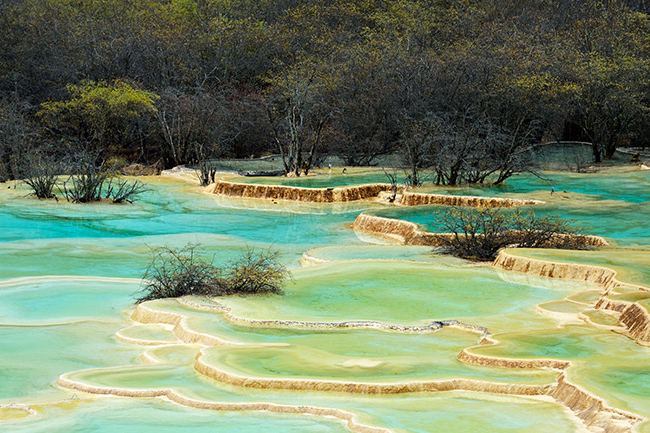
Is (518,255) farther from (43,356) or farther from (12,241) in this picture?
(12,241)

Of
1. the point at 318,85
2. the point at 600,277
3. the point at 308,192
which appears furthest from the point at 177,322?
the point at 318,85

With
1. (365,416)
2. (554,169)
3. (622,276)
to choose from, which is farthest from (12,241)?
(554,169)

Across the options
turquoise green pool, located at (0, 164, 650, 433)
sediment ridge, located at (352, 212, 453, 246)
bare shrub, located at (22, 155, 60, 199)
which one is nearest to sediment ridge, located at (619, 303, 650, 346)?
turquoise green pool, located at (0, 164, 650, 433)

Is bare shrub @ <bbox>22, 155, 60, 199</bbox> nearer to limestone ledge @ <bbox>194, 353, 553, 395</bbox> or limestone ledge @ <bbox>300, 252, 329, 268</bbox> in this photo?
limestone ledge @ <bbox>300, 252, 329, 268</bbox>

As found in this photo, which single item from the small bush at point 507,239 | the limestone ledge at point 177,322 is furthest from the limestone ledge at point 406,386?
the small bush at point 507,239

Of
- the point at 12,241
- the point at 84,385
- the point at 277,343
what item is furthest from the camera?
the point at 12,241

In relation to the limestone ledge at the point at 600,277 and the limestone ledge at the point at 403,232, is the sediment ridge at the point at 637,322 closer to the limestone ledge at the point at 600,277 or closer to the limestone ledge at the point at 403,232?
the limestone ledge at the point at 600,277
